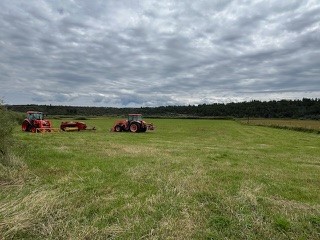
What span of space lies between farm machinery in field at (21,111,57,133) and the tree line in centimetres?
8650

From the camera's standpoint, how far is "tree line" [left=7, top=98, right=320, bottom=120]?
409 ft

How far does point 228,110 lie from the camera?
151000 millimetres

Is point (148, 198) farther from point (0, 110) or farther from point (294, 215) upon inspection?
point (0, 110)

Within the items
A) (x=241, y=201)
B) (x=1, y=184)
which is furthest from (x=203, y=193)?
(x=1, y=184)

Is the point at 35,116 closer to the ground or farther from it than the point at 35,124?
farther from it

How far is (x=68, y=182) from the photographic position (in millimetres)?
9000

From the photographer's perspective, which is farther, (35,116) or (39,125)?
(35,116)

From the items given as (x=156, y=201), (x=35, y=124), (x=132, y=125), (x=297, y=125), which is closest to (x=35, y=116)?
(x=35, y=124)

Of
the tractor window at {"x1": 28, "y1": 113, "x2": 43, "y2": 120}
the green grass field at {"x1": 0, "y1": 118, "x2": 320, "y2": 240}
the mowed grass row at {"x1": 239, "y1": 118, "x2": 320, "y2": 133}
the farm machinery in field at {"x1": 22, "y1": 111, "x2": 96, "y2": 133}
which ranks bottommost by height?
the mowed grass row at {"x1": 239, "y1": 118, "x2": 320, "y2": 133}

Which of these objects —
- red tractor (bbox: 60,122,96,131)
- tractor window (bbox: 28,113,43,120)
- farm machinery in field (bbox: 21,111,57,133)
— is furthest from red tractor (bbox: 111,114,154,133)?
tractor window (bbox: 28,113,43,120)

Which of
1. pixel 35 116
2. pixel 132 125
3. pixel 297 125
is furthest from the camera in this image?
pixel 297 125

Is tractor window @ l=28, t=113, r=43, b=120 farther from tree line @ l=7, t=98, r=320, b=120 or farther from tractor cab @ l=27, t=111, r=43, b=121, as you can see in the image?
tree line @ l=7, t=98, r=320, b=120

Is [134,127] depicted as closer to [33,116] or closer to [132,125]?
[132,125]

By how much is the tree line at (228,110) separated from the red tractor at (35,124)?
8649 centimetres
